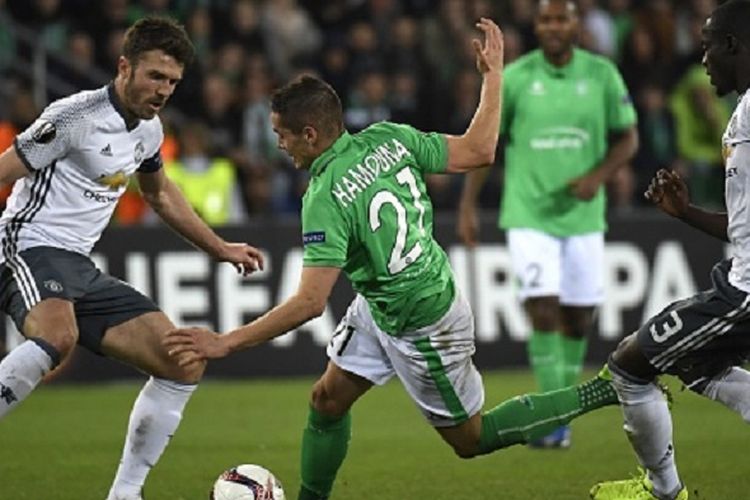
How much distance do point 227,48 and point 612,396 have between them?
10278 millimetres

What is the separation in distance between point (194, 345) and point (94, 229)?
156 cm

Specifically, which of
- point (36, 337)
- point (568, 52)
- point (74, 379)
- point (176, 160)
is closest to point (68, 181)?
point (36, 337)

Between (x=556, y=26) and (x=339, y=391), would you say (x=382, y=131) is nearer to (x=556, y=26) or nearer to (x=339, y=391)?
(x=339, y=391)

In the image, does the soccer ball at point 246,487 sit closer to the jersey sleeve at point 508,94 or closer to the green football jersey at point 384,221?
the green football jersey at point 384,221

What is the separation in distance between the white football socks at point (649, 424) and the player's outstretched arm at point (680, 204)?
69 centimetres

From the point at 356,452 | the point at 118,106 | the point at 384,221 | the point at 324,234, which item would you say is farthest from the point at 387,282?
the point at 356,452

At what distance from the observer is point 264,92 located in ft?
54.7

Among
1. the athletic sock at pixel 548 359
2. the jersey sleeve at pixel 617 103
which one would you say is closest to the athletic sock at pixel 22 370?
the athletic sock at pixel 548 359

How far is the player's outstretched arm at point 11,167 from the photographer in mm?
7188

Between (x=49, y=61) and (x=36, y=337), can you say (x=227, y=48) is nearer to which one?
(x=49, y=61)

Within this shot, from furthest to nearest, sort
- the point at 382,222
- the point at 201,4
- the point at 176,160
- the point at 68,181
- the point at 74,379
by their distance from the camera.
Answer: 1. the point at 201,4
2. the point at 176,160
3. the point at 74,379
4. the point at 68,181
5. the point at 382,222

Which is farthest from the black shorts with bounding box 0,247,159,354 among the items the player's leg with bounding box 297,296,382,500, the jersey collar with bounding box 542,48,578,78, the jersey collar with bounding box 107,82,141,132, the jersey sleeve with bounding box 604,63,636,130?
the jersey sleeve with bounding box 604,63,636,130

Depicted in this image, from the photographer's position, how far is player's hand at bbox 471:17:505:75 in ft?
23.4

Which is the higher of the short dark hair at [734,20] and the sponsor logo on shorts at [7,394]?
the short dark hair at [734,20]
